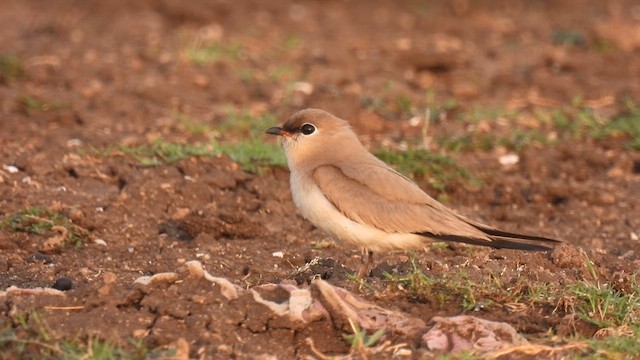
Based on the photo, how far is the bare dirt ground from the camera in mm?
5230

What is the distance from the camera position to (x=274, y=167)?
798 cm

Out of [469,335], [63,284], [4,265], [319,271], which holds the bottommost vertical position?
[4,265]

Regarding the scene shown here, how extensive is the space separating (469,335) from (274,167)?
126 inches

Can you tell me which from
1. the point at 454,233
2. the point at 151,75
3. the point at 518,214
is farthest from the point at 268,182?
the point at 151,75

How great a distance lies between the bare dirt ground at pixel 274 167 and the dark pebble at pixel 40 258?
16mm

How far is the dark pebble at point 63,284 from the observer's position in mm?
5879

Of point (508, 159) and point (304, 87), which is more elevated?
point (508, 159)

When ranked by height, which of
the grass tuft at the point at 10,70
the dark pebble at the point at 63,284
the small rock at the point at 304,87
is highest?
the dark pebble at the point at 63,284

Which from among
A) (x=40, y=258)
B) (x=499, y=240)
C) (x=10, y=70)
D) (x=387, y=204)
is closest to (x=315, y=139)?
(x=387, y=204)

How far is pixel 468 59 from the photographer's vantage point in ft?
37.0

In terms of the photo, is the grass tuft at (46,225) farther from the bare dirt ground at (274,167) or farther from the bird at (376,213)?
the bird at (376,213)

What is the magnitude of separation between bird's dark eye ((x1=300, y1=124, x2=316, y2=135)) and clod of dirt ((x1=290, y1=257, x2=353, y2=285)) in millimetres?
682

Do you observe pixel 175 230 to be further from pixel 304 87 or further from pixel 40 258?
pixel 304 87

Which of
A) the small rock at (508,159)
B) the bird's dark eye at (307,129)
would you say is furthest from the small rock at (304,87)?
the bird's dark eye at (307,129)
